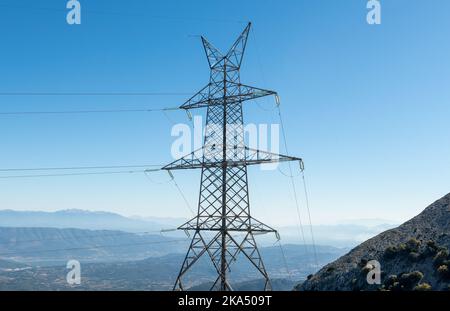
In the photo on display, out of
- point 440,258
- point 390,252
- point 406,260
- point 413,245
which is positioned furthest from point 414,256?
point 390,252

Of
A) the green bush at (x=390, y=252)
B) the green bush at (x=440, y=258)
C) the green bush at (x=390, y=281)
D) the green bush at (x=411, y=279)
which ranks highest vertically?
the green bush at (x=440, y=258)

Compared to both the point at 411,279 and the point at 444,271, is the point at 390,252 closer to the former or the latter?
the point at 411,279

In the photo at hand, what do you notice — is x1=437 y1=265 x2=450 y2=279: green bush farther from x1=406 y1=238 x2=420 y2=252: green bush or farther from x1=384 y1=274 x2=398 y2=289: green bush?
x1=406 y1=238 x2=420 y2=252: green bush

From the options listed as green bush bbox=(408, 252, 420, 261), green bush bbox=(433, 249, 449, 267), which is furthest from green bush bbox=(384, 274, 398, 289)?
green bush bbox=(408, 252, 420, 261)

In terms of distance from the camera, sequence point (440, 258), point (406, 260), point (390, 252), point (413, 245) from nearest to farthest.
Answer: point (440, 258), point (406, 260), point (413, 245), point (390, 252)

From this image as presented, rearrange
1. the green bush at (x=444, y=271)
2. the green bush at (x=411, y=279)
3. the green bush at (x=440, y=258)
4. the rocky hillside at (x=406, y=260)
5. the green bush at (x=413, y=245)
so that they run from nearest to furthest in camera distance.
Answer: the green bush at (x=444, y=271) → the green bush at (x=411, y=279) → the rocky hillside at (x=406, y=260) → the green bush at (x=440, y=258) → the green bush at (x=413, y=245)

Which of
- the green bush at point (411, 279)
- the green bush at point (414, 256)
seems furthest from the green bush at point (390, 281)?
the green bush at point (414, 256)

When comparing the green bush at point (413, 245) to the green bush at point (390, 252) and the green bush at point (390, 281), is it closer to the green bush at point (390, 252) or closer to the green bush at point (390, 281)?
the green bush at point (390, 252)

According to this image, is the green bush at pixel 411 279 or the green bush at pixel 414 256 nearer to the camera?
the green bush at pixel 411 279
